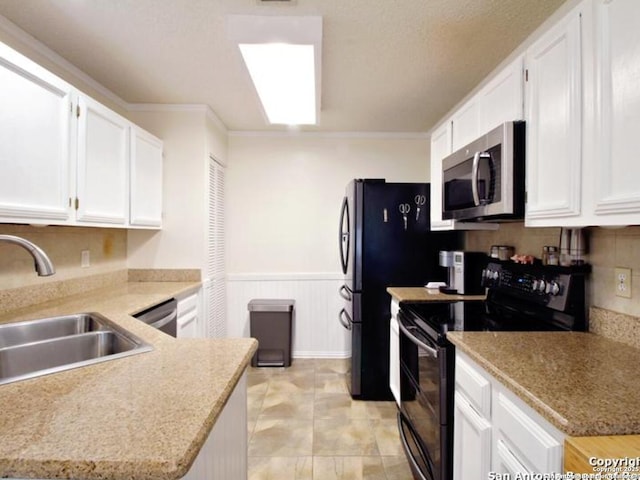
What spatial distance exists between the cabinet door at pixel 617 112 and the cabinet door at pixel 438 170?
3.70 feet

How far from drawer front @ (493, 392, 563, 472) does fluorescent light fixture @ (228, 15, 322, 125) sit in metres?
1.81

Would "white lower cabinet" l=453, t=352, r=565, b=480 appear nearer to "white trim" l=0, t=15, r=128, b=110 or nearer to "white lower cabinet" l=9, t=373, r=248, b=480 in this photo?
"white lower cabinet" l=9, t=373, r=248, b=480

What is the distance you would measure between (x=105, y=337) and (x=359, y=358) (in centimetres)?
181

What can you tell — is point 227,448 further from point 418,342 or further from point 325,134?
point 325,134

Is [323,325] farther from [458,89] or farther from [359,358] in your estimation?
[458,89]

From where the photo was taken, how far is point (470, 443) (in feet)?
3.98

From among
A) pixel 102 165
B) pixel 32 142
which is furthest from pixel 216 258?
pixel 32 142

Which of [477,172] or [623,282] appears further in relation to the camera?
[477,172]

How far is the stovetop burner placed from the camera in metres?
1.40

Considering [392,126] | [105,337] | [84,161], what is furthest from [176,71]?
[392,126]

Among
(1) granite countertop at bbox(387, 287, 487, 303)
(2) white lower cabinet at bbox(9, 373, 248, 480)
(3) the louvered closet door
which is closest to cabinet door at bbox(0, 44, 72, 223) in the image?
(2) white lower cabinet at bbox(9, 373, 248, 480)

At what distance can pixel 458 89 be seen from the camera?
2562 mm

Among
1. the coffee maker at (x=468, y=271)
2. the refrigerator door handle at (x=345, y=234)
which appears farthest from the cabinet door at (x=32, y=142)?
the coffee maker at (x=468, y=271)

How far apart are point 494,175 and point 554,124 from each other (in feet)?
1.07
